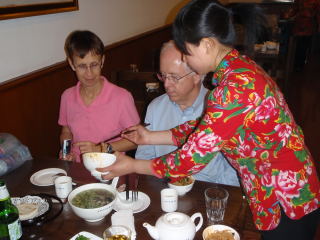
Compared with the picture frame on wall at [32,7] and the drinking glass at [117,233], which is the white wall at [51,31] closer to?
the picture frame on wall at [32,7]

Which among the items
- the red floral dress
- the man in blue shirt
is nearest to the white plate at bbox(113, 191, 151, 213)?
the red floral dress

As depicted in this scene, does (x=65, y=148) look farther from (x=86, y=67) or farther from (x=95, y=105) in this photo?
(x=86, y=67)

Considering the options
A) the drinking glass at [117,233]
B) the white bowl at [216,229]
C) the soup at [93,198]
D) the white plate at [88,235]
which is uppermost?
the drinking glass at [117,233]

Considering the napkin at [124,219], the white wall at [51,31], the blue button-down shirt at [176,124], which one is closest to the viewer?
the napkin at [124,219]

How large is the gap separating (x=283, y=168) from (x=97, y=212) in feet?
2.36

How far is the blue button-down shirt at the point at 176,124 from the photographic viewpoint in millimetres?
1792

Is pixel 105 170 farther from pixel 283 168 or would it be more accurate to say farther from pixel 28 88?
pixel 28 88

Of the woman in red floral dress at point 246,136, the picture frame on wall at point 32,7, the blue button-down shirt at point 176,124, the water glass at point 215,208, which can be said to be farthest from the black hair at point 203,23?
the picture frame on wall at point 32,7

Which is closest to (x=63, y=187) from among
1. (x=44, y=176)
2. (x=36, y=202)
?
(x=36, y=202)

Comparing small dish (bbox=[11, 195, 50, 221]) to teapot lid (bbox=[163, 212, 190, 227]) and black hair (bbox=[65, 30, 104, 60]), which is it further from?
black hair (bbox=[65, 30, 104, 60])

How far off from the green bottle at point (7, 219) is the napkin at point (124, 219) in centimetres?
32

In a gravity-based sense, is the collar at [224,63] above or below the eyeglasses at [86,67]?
above

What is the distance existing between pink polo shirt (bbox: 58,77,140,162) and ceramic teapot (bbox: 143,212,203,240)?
1023mm

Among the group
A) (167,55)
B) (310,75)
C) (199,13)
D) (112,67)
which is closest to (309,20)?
(310,75)
